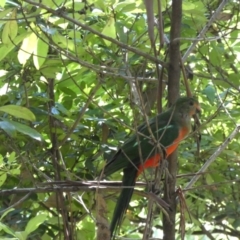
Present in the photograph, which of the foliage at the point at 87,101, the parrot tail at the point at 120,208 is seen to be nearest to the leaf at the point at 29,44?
the foliage at the point at 87,101

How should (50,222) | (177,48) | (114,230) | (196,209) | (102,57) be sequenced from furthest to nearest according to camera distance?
(196,209)
(102,57)
(50,222)
(114,230)
(177,48)

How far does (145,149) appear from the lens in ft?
8.04

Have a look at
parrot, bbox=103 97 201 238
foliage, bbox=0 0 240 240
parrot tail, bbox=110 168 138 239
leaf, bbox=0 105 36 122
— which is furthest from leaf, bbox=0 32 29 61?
parrot tail, bbox=110 168 138 239

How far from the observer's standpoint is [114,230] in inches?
79.3

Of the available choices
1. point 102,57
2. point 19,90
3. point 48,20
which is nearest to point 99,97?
point 102,57

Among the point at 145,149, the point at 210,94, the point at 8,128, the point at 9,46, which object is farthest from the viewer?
the point at 145,149

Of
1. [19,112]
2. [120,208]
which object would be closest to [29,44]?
[19,112]

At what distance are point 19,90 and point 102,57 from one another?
414mm

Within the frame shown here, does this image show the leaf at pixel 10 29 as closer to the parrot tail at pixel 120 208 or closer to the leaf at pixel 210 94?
the parrot tail at pixel 120 208

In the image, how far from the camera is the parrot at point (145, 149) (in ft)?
6.41

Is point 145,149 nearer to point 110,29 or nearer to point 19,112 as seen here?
point 110,29

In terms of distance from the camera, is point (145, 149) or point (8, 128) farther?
point (145, 149)

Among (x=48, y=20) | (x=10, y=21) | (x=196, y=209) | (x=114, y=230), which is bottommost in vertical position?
(x=114, y=230)

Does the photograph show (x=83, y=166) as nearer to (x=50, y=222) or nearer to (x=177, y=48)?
(x=50, y=222)
